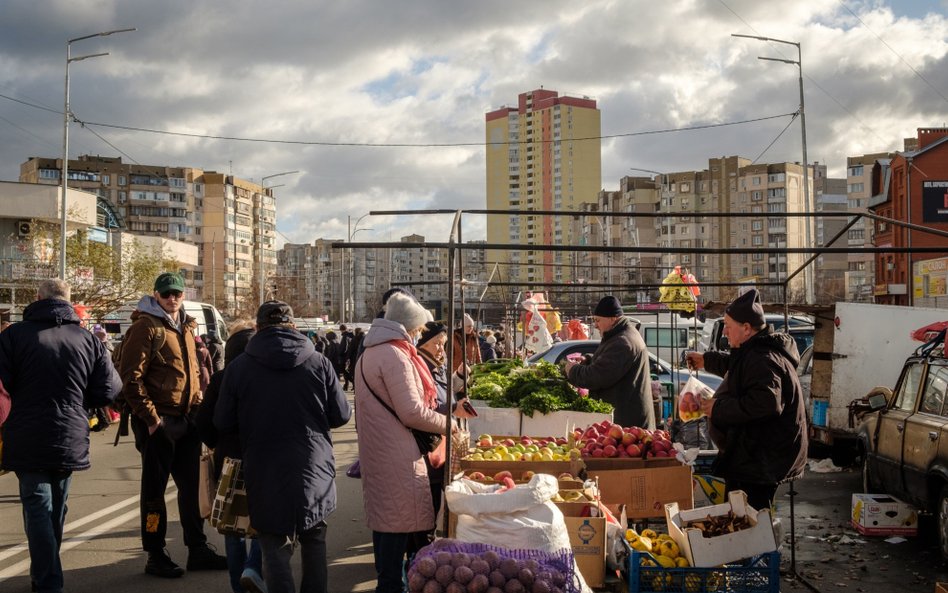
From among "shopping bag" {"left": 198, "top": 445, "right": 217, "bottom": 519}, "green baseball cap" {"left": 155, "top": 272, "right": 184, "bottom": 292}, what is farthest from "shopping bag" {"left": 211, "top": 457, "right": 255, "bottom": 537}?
"green baseball cap" {"left": 155, "top": 272, "right": 184, "bottom": 292}

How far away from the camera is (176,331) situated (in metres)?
7.19

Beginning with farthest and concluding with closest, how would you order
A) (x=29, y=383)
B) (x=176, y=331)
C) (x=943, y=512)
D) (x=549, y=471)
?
1. (x=943, y=512)
2. (x=176, y=331)
3. (x=549, y=471)
4. (x=29, y=383)

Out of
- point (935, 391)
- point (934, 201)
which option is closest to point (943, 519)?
point (935, 391)

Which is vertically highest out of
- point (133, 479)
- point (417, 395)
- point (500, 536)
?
point (417, 395)

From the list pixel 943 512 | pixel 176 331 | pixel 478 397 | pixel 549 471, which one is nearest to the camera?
pixel 549 471

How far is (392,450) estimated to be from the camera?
5746mm

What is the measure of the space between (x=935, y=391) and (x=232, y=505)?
253 inches

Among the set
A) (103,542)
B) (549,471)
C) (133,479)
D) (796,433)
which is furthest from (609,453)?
(133,479)

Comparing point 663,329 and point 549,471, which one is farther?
point 663,329

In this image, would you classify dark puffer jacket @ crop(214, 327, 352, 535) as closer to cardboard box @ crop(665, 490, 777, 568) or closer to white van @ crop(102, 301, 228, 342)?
cardboard box @ crop(665, 490, 777, 568)

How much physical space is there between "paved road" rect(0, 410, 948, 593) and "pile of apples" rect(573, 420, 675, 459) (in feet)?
4.90

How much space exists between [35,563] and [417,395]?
9.12ft

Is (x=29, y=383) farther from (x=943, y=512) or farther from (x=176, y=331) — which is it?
(x=943, y=512)

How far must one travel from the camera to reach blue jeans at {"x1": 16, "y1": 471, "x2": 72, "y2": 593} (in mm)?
6027
